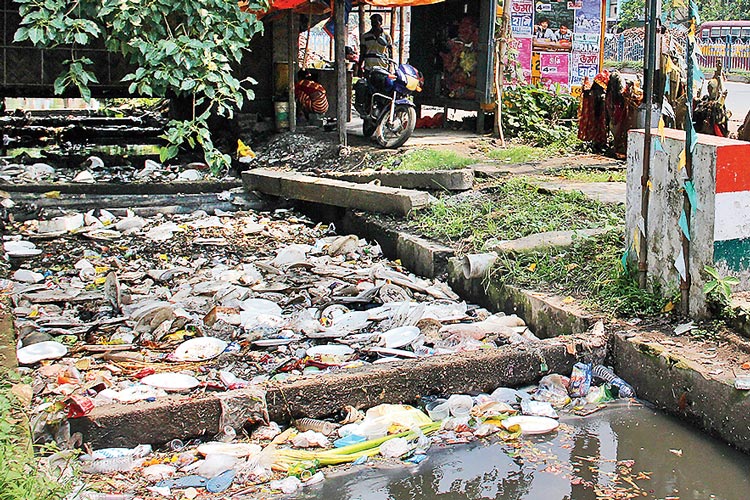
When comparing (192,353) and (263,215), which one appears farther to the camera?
(263,215)

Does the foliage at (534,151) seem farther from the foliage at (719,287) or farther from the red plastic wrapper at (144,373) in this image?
the red plastic wrapper at (144,373)

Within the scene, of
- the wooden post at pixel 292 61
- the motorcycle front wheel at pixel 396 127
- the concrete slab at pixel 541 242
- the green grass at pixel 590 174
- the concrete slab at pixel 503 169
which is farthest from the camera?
the wooden post at pixel 292 61

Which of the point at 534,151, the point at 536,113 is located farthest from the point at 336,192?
the point at 536,113

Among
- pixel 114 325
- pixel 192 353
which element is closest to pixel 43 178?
pixel 114 325

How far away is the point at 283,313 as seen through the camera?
557 centimetres

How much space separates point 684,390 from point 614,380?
45 cm

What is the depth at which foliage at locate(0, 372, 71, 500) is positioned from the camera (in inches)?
103

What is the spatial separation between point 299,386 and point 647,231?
83.7 inches

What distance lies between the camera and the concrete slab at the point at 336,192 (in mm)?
7297

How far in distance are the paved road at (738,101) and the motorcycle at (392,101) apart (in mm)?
5955

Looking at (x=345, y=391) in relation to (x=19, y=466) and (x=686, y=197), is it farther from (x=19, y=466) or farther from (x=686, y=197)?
(x=686, y=197)

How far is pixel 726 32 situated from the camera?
30859mm

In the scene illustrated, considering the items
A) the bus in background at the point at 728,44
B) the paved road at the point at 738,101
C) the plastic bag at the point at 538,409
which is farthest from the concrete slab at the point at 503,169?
the bus in background at the point at 728,44

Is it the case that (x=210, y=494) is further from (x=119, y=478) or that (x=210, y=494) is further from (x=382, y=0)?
(x=382, y=0)
